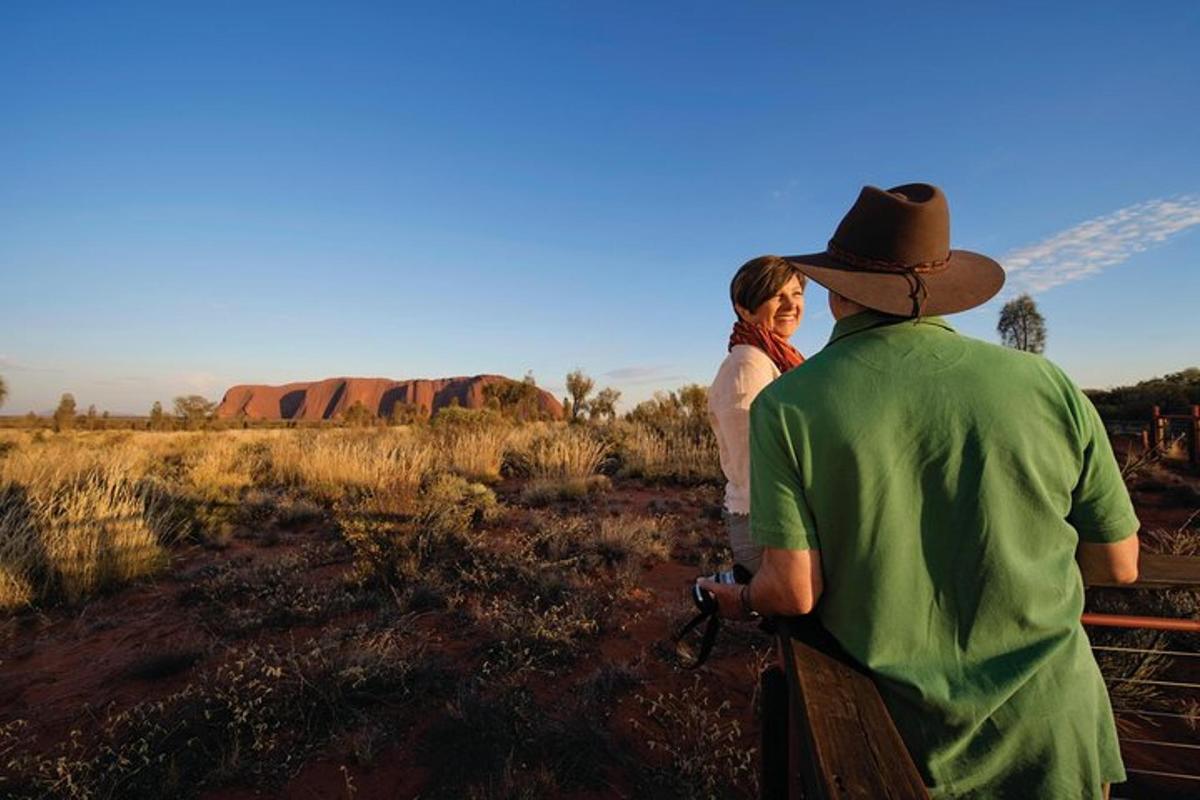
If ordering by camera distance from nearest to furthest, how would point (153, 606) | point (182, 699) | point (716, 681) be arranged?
point (182, 699)
point (716, 681)
point (153, 606)

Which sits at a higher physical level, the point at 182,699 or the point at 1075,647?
the point at 1075,647

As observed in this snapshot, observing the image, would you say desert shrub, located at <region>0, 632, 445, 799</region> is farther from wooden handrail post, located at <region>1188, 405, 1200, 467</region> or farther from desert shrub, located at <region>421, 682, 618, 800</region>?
wooden handrail post, located at <region>1188, 405, 1200, 467</region>

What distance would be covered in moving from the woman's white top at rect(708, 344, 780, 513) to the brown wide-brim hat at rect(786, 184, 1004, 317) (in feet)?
2.49

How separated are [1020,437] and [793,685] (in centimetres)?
66

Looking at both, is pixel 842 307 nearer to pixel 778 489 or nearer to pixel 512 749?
pixel 778 489

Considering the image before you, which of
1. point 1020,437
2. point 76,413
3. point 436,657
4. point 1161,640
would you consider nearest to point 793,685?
point 1020,437

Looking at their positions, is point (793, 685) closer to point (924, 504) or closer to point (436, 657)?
point (924, 504)

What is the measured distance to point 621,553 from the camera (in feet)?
19.5

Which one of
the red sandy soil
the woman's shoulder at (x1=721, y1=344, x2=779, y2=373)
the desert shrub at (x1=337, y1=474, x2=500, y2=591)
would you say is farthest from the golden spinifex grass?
the woman's shoulder at (x1=721, y1=344, x2=779, y2=373)

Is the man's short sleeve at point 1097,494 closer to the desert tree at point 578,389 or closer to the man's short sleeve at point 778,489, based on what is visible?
the man's short sleeve at point 778,489

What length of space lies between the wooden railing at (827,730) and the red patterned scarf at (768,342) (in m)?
1.13

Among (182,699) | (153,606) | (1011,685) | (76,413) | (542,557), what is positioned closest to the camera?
(1011,685)

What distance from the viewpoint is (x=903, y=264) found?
122cm

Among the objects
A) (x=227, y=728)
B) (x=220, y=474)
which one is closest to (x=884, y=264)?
(x=227, y=728)
